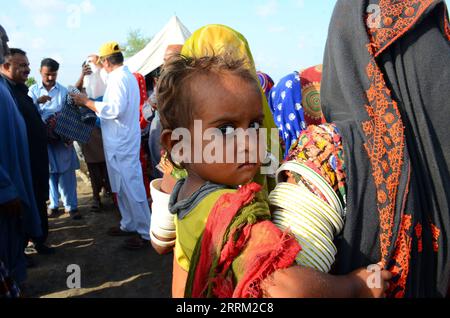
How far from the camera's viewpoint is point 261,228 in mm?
810

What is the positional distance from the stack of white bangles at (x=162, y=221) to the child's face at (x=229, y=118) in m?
0.39

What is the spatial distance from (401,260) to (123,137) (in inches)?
151

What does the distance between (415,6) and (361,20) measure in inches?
6.0

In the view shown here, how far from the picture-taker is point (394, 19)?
107cm

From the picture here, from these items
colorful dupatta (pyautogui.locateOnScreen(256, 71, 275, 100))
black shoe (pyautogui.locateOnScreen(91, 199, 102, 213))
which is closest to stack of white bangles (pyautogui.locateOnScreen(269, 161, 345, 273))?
colorful dupatta (pyautogui.locateOnScreen(256, 71, 275, 100))

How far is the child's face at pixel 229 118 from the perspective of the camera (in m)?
0.95

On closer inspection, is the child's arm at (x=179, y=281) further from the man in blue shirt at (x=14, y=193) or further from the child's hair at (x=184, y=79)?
the man in blue shirt at (x=14, y=193)

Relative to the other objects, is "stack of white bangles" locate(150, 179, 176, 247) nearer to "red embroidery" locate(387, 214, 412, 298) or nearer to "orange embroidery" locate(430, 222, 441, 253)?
"red embroidery" locate(387, 214, 412, 298)

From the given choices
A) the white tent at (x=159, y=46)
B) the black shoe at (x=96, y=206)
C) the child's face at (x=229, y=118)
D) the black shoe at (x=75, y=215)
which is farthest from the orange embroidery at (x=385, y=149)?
the white tent at (x=159, y=46)

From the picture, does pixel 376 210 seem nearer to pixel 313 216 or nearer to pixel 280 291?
pixel 313 216

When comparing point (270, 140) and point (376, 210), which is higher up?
point (270, 140)

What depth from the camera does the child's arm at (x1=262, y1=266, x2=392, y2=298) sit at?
0.74m

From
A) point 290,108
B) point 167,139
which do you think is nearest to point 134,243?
point 290,108
